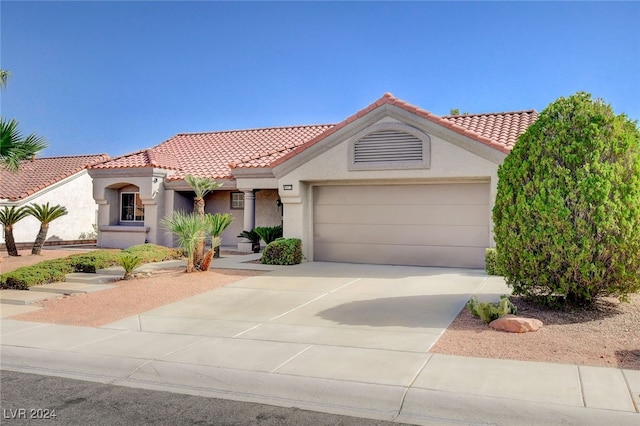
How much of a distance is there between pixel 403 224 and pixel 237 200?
9296 millimetres

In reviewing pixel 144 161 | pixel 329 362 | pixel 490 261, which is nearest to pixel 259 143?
pixel 144 161

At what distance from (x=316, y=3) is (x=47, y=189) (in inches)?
728

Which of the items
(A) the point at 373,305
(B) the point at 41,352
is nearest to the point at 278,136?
(A) the point at 373,305

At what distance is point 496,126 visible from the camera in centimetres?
1702

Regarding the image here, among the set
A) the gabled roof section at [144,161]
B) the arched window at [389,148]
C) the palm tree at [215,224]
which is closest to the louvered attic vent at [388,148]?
the arched window at [389,148]

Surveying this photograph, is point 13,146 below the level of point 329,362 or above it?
above

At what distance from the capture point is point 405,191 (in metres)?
15.0

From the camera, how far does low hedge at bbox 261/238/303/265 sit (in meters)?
15.1

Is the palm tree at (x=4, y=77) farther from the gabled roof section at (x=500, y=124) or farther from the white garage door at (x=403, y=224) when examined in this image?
the gabled roof section at (x=500, y=124)

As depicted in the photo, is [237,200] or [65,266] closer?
[65,266]

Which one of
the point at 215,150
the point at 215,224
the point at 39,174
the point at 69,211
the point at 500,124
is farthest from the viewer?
the point at 39,174

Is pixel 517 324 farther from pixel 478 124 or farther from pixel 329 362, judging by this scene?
pixel 478 124

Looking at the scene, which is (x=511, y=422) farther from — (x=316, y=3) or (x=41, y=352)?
(x=316, y=3)

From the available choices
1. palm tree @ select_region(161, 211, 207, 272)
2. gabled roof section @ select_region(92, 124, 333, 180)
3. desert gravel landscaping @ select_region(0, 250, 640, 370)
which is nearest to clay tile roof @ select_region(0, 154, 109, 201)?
gabled roof section @ select_region(92, 124, 333, 180)
